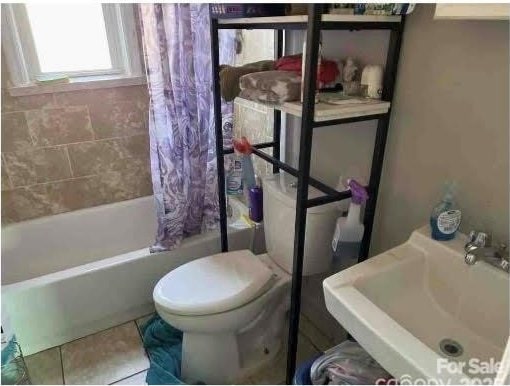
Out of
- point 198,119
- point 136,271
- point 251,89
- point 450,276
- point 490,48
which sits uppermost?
point 490,48

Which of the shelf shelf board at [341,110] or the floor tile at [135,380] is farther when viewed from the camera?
the floor tile at [135,380]

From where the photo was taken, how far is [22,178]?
2086mm

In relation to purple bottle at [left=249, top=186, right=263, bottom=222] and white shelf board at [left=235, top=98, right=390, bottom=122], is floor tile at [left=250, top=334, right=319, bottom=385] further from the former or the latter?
white shelf board at [left=235, top=98, right=390, bottom=122]

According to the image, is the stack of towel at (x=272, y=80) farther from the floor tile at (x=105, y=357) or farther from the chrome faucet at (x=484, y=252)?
the floor tile at (x=105, y=357)

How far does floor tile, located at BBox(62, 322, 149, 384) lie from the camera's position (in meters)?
1.59

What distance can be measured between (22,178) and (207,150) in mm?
1112

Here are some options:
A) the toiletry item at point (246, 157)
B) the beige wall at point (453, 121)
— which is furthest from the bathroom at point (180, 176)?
the toiletry item at point (246, 157)

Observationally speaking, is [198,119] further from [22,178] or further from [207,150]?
[22,178]

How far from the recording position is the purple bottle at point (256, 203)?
165 centimetres

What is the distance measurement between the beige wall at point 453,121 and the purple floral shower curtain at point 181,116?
36.6 inches

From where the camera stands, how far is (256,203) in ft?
5.46

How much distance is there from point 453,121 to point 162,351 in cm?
149

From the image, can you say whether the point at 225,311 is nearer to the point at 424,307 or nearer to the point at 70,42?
the point at 424,307

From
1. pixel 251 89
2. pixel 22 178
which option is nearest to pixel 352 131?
pixel 251 89
